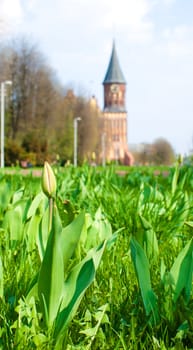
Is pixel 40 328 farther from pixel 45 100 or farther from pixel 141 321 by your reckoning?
pixel 45 100

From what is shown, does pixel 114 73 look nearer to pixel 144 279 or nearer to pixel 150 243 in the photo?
pixel 150 243

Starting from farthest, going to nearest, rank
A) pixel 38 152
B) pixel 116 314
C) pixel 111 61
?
pixel 111 61
pixel 38 152
pixel 116 314

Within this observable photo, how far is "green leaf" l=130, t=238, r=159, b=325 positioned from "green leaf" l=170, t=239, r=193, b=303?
0.06 metres

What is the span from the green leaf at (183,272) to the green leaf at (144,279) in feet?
0.21

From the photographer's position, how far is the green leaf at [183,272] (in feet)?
4.87

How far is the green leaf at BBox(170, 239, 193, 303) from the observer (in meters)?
1.49

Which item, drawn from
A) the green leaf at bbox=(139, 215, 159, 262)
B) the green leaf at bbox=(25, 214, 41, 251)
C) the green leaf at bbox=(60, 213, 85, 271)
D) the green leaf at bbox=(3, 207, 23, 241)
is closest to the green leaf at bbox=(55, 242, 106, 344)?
the green leaf at bbox=(60, 213, 85, 271)

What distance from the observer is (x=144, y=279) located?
1497mm

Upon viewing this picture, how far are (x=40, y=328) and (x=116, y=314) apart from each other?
0.95 ft

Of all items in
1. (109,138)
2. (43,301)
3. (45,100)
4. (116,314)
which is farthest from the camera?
(109,138)

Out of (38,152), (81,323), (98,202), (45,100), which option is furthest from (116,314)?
(45,100)

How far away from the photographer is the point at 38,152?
46.1 m

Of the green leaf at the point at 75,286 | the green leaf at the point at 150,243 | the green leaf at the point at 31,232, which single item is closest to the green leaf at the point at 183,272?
the green leaf at the point at 75,286

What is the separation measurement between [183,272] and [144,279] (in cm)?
10
